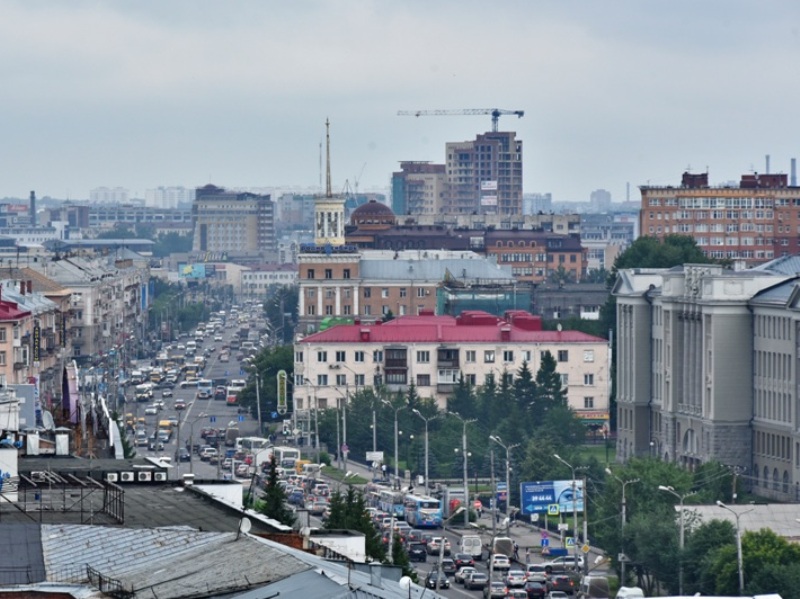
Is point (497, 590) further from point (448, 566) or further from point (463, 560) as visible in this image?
point (448, 566)

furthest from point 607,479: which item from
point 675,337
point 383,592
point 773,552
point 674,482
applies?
point 383,592

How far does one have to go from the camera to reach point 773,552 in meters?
78.1

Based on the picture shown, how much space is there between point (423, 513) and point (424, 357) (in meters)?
58.2

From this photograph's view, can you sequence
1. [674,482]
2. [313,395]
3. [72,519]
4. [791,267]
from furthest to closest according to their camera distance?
[313,395], [791,267], [674,482], [72,519]

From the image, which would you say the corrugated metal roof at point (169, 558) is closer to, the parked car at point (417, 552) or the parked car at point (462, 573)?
the parked car at point (462, 573)

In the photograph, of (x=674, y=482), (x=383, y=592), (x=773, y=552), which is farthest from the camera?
(x=674, y=482)

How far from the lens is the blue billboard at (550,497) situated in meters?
98.2

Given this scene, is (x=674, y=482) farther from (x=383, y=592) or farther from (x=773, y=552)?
(x=383, y=592)

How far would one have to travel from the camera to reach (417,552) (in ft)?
304

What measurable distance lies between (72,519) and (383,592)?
12.3 metres

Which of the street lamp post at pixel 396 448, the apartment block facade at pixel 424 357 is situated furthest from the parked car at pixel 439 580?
the apartment block facade at pixel 424 357

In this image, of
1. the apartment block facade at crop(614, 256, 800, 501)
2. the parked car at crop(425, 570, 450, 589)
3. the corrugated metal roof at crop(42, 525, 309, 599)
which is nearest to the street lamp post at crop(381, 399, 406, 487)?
the apartment block facade at crop(614, 256, 800, 501)

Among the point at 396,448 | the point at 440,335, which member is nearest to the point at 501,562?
the point at 396,448

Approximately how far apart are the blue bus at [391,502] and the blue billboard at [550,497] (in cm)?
551
